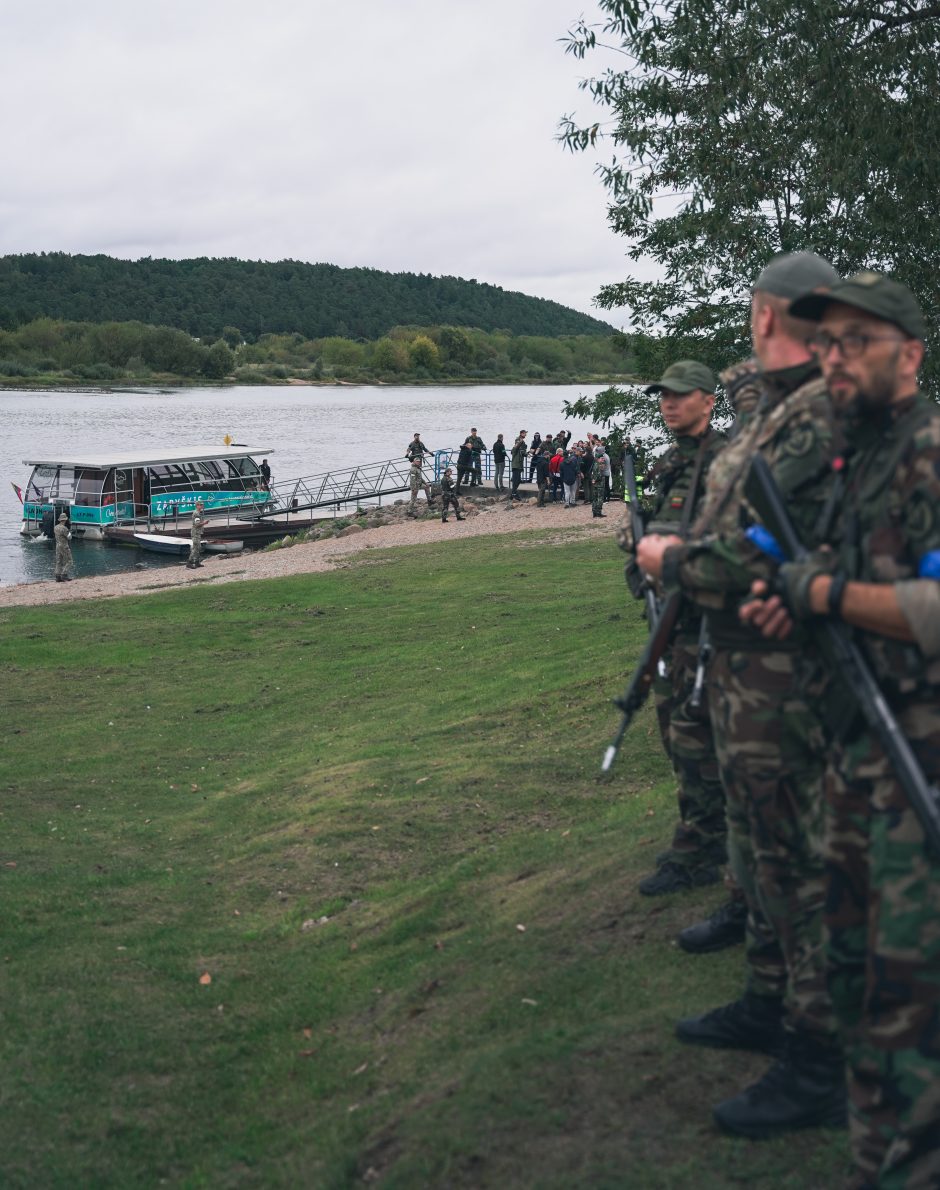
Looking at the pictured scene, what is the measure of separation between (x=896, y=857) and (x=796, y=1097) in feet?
3.18

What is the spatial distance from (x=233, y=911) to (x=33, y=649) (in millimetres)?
11846

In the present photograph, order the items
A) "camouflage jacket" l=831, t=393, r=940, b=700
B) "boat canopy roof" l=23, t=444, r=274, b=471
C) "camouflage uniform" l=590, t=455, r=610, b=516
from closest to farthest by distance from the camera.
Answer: "camouflage jacket" l=831, t=393, r=940, b=700 < "camouflage uniform" l=590, t=455, r=610, b=516 < "boat canopy roof" l=23, t=444, r=274, b=471

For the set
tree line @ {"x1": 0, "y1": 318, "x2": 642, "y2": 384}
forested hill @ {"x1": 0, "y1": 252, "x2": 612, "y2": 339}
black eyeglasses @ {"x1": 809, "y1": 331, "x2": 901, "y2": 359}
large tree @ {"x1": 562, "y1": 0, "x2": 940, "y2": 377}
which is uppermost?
forested hill @ {"x1": 0, "y1": 252, "x2": 612, "y2": 339}

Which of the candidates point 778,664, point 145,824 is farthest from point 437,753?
point 778,664

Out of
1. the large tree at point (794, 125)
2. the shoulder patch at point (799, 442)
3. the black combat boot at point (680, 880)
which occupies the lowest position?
the black combat boot at point (680, 880)

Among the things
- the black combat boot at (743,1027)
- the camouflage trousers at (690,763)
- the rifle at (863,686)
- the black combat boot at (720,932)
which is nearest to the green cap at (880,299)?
the rifle at (863,686)

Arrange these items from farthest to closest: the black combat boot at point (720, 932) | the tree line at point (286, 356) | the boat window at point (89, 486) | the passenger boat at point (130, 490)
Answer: the tree line at point (286, 356), the boat window at point (89, 486), the passenger boat at point (130, 490), the black combat boot at point (720, 932)

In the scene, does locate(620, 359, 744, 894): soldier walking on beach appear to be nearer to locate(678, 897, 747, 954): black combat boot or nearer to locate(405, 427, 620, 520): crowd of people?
locate(678, 897, 747, 954): black combat boot

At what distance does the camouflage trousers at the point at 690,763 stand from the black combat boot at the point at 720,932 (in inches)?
24.0

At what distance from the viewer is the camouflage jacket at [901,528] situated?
309cm

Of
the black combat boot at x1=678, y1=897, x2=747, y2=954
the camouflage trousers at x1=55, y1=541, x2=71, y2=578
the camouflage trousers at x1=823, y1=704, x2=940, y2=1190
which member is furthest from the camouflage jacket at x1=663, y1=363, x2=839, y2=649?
the camouflage trousers at x1=55, y1=541, x2=71, y2=578

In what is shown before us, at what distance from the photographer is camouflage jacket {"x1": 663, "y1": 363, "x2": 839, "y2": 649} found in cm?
361

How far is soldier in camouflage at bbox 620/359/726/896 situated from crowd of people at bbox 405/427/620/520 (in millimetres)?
25651

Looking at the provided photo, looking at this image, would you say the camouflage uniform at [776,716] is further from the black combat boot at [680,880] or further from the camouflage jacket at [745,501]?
the black combat boot at [680,880]
